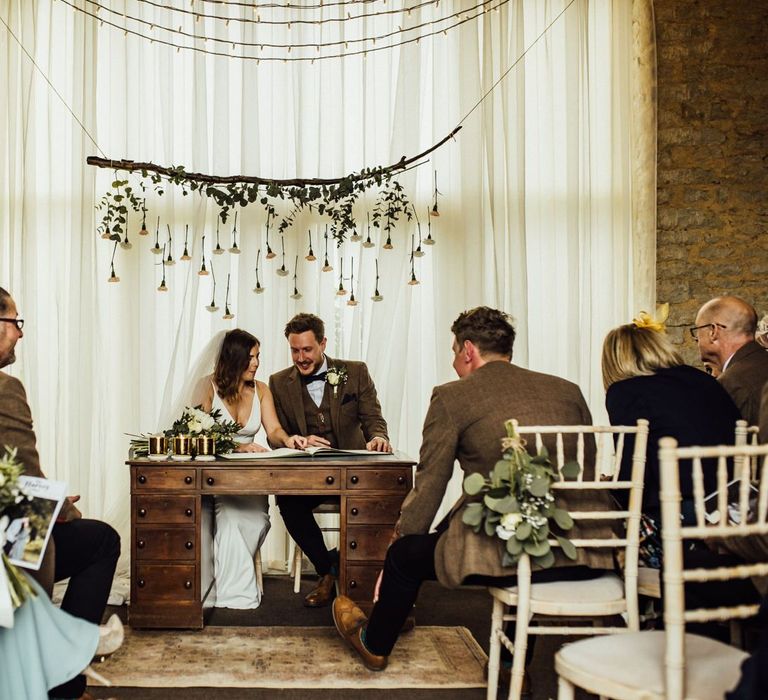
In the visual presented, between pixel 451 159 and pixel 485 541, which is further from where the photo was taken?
pixel 451 159

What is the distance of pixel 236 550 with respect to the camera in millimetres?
4441

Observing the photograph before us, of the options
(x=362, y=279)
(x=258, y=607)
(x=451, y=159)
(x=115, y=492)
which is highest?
(x=451, y=159)

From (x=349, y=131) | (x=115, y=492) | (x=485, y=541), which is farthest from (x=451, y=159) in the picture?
(x=485, y=541)

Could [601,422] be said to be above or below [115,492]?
above

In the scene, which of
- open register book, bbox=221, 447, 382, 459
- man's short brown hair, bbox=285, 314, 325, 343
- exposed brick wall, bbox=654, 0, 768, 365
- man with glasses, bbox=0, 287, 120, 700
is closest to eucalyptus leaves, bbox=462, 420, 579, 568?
man with glasses, bbox=0, 287, 120, 700

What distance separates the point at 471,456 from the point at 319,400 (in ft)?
6.87

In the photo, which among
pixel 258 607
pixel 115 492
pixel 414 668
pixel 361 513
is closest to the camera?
pixel 414 668

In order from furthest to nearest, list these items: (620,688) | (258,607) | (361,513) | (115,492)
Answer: (115,492), (258,607), (361,513), (620,688)

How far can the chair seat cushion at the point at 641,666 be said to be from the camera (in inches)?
69.4

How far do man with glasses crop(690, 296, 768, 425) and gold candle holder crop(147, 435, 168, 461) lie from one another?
8.45 ft

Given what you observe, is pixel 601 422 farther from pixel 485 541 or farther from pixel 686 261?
pixel 485 541

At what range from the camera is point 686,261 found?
5.67 metres

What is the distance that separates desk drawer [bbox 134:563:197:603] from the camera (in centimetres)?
387

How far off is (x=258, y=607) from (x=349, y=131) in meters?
3.15
